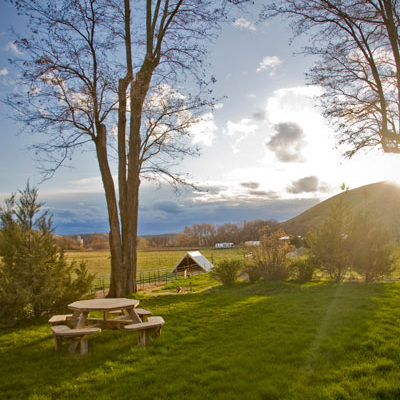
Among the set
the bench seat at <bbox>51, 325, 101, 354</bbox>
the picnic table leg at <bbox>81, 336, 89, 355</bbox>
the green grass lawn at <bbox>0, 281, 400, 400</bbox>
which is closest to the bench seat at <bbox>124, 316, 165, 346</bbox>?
the green grass lawn at <bbox>0, 281, 400, 400</bbox>

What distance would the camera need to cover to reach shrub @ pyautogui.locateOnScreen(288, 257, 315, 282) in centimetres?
1400

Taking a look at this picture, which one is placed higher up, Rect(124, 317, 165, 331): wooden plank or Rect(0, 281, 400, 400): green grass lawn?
Rect(124, 317, 165, 331): wooden plank

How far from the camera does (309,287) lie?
39.2ft

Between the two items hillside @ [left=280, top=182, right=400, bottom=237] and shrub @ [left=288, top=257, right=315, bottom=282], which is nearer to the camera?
shrub @ [left=288, top=257, right=315, bottom=282]

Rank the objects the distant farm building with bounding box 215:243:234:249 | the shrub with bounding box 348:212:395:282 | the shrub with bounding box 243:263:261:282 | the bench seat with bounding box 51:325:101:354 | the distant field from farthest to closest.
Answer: the distant farm building with bounding box 215:243:234:249 → the distant field → the shrub with bounding box 243:263:261:282 → the shrub with bounding box 348:212:395:282 → the bench seat with bounding box 51:325:101:354

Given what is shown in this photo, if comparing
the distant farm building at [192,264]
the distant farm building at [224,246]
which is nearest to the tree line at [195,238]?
the distant farm building at [224,246]

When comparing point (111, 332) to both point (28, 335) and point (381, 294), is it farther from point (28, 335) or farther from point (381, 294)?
point (381, 294)

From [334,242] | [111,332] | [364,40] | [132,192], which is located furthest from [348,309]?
[364,40]

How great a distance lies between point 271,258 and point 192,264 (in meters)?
13.7

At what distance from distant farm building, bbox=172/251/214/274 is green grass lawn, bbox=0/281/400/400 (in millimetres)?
18657

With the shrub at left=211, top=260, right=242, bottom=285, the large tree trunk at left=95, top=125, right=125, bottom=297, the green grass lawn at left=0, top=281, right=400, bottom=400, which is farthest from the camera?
the shrub at left=211, top=260, right=242, bottom=285

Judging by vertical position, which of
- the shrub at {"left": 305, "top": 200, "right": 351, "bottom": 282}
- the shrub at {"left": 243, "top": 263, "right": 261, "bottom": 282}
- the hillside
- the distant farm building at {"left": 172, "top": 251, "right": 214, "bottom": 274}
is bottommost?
the distant farm building at {"left": 172, "top": 251, "right": 214, "bottom": 274}

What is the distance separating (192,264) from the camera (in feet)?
89.2

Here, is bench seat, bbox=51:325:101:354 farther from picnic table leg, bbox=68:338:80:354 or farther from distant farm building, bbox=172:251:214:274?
distant farm building, bbox=172:251:214:274
